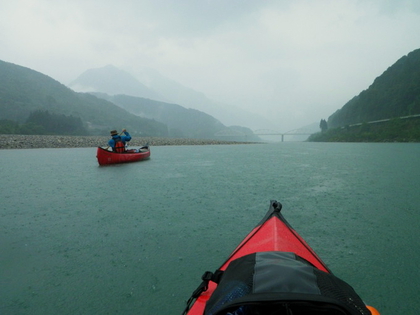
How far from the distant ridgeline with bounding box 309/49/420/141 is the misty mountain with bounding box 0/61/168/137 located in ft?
286

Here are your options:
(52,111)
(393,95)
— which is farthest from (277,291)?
(52,111)

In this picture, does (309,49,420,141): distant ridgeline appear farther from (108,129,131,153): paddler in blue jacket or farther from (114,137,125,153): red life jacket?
(114,137,125,153): red life jacket

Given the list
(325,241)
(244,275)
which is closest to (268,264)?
(244,275)

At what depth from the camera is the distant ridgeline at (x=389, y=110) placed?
73.2m

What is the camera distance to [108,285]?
409 centimetres

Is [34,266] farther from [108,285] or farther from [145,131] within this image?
[145,131]

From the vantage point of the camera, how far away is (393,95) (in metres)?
91.2

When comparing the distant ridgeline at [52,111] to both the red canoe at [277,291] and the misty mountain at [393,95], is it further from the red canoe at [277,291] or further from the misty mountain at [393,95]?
the red canoe at [277,291]

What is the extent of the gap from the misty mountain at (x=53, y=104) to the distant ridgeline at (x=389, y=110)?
3428 inches

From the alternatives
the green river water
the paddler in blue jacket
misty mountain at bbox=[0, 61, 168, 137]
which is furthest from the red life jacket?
misty mountain at bbox=[0, 61, 168, 137]

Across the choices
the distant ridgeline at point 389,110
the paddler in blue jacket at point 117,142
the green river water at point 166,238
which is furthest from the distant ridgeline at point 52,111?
the green river water at point 166,238

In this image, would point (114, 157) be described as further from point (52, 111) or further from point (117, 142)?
point (52, 111)

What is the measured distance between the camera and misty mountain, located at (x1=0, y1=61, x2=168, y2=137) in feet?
319

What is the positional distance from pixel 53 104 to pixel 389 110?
129267 millimetres
